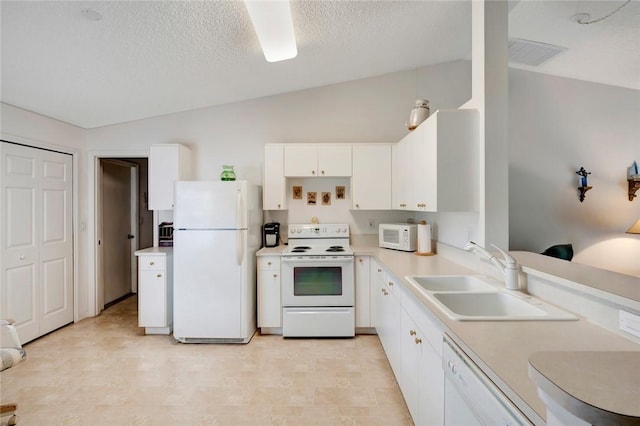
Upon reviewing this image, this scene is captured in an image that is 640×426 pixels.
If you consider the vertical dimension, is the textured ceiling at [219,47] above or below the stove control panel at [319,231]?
above

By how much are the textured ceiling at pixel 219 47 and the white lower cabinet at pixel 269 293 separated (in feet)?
6.42

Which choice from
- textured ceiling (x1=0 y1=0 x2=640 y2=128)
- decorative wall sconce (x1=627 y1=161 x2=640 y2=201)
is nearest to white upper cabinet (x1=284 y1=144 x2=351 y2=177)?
textured ceiling (x1=0 y1=0 x2=640 y2=128)

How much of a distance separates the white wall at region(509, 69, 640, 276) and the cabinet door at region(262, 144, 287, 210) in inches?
97.1

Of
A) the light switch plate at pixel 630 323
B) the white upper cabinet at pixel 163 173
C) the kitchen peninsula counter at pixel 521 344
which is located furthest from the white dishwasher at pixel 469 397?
the white upper cabinet at pixel 163 173

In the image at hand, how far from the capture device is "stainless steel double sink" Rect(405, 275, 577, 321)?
1298 mm

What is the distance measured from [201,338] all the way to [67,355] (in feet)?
3.87

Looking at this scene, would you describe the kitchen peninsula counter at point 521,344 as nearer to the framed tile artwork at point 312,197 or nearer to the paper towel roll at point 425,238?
the paper towel roll at point 425,238

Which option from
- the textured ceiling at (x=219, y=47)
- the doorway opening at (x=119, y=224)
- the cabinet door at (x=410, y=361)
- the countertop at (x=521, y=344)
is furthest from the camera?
the doorway opening at (x=119, y=224)

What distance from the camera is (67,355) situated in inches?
109

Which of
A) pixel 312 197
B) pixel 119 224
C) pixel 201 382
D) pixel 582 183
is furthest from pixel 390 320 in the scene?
pixel 119 224

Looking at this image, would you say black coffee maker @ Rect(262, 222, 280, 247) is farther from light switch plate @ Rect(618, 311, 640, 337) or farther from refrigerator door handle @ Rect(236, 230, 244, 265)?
light switch plate @ Rect(618, 311, 640, 337)

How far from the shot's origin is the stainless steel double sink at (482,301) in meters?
1.30

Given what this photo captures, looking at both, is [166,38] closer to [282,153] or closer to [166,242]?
[282,153]

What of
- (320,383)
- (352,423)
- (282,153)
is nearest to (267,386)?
(320,383)
